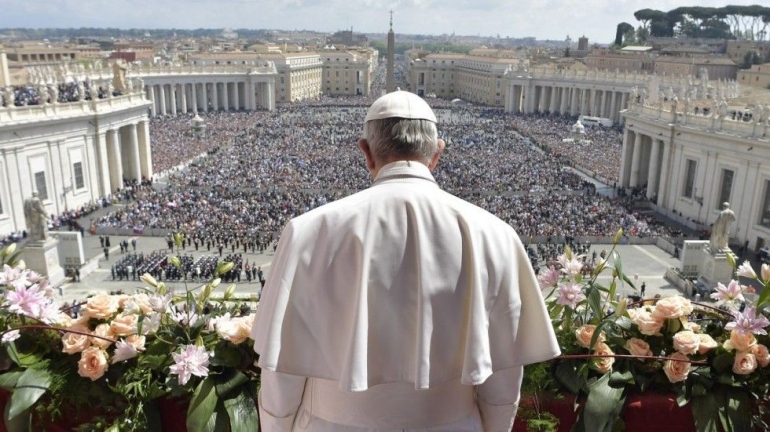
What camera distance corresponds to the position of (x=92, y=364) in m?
3.78

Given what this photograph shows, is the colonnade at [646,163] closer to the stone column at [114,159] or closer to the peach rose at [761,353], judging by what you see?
the stone column at [114,159]

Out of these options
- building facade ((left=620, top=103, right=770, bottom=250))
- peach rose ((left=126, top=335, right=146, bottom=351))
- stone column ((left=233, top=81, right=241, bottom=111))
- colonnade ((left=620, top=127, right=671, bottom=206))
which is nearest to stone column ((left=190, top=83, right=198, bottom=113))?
stone column ((left=233, top=81, right=241, bottom=111))

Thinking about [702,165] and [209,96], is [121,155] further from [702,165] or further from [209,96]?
[209,96]

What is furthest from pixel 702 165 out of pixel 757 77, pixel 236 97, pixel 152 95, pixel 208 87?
pixel 208 87

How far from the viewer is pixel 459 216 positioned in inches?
97.7

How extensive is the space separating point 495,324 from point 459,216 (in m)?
0.51

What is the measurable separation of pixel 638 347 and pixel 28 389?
3.95 m

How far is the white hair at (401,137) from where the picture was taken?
2.61 metres

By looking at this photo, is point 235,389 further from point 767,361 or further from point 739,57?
point 739,57

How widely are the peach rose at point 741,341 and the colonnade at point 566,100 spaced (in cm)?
7478

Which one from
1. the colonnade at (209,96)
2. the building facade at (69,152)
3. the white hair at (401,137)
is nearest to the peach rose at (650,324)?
the white hair at (401,137)

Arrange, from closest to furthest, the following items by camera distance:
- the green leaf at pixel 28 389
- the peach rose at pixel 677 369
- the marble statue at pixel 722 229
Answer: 1. the green leaf at pixel 28 389
2. the peach rose at pixel 677 369
3. the marble statue at pixel 722 229

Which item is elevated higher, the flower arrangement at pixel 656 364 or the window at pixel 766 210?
the flower arrangement at pixel 656 364

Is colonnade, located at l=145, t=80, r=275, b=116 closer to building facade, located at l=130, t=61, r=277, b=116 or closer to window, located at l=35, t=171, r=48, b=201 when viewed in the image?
building facade, located at l=130, t=61, r=277, b=116
